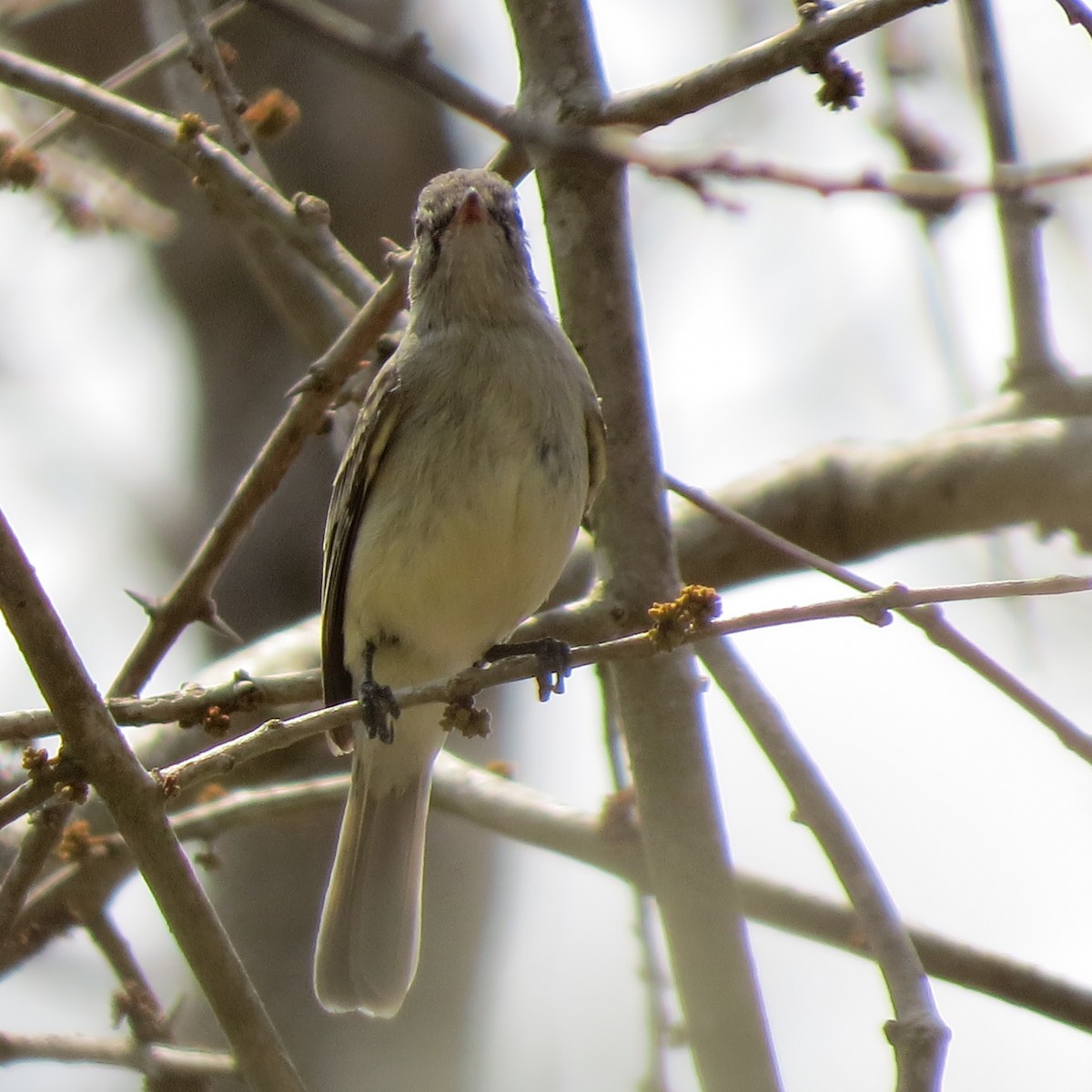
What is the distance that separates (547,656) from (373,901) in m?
1.48

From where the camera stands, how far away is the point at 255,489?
3404 millimetres

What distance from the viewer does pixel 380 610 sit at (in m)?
3.98

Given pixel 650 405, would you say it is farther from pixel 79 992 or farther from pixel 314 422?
pixel 79 992

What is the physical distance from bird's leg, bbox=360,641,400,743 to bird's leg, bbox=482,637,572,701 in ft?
1.10

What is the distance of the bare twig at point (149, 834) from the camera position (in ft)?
7.43

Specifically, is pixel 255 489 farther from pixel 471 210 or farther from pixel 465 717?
pixel 471 210

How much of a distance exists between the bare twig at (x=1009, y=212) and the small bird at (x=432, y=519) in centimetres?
132

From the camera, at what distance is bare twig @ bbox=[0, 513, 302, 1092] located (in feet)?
7.43

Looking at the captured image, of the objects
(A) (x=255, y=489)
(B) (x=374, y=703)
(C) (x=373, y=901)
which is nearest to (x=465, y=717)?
(B) (x=374, y=703)

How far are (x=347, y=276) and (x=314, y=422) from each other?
2.37ft

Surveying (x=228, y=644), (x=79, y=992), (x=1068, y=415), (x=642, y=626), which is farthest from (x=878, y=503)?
(x=79, y=992)

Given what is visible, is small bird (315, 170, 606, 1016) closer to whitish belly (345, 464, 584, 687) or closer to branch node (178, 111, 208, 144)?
A: whitish belly (345, 464, 584, 687)

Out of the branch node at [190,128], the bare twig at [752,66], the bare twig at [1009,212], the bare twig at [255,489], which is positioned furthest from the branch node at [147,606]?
the bare twig at [1009,212]

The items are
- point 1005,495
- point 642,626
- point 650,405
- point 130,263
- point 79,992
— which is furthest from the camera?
point 130,263
